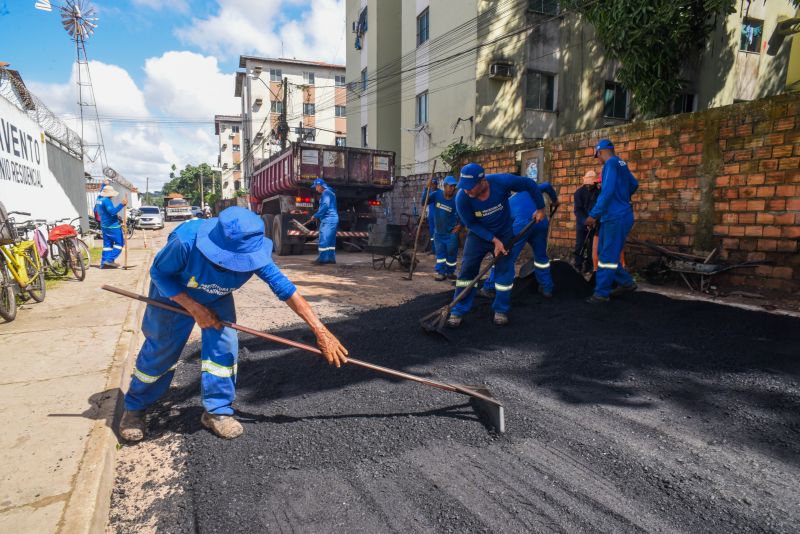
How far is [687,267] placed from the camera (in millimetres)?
5051

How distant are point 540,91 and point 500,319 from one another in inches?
445

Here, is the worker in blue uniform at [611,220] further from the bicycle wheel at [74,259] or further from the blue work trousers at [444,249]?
the bicycle wheel at [74,259]

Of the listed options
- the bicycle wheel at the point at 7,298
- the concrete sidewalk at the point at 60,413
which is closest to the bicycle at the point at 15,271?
the bicycle wheel at the point at 7,298

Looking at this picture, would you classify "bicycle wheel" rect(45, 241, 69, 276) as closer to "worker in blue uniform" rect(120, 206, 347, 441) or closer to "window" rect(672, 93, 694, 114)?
"worker in blue uniform" rect(120, 206, 347, 441)

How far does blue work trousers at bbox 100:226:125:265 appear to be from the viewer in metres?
8.57

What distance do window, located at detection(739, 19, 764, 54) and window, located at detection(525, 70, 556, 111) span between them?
575cm

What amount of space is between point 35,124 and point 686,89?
671 inches

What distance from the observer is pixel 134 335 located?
13.8 feet

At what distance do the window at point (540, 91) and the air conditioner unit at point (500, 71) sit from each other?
32.8 inches

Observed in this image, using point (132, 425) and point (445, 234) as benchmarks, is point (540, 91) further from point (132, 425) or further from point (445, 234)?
point (132, 425)

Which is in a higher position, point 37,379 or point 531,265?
point 531,265

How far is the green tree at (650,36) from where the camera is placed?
30.5 feet

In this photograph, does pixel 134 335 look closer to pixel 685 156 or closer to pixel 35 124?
pixel 685 156

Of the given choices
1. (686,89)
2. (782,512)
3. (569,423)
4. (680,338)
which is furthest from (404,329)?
(686,89)
